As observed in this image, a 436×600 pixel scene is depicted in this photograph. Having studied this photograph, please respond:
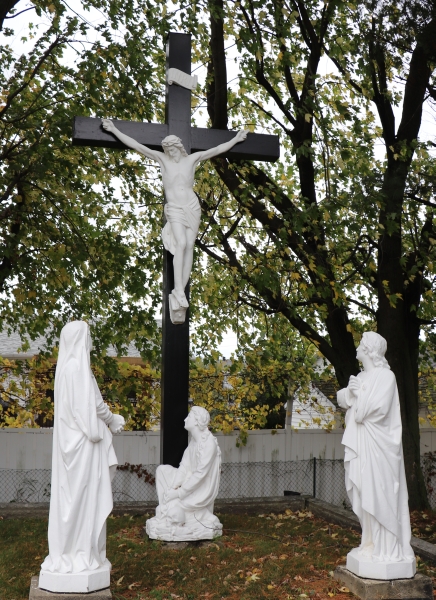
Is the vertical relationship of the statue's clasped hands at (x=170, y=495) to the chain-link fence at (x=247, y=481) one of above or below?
above

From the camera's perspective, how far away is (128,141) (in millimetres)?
7551

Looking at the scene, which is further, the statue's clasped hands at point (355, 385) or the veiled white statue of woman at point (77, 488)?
the statue's clasped hands at point (355, 385)

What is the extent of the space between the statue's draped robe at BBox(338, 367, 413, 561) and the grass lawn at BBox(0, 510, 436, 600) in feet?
1.73

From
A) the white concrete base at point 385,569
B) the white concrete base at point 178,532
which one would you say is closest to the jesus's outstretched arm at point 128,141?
the white concrete base at point 178,532

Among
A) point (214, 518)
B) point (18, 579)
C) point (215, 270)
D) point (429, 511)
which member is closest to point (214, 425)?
point (215, 270)

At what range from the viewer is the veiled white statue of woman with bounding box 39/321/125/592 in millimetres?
4906

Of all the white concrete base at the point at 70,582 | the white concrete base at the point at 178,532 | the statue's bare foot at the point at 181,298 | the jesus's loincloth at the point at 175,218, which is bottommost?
the white concrete base at the point at 178,532

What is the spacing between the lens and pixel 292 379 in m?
12.1

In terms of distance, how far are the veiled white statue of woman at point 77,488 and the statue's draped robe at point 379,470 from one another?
1976 mm

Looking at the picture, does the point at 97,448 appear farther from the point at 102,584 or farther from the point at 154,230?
the point at 154,230

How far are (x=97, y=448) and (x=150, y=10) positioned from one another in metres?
7.76

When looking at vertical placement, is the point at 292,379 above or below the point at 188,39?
below

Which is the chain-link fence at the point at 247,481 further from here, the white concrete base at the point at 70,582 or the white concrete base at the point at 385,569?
the white concrete base at the point at 70,582

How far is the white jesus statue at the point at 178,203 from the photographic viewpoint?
287 inches
